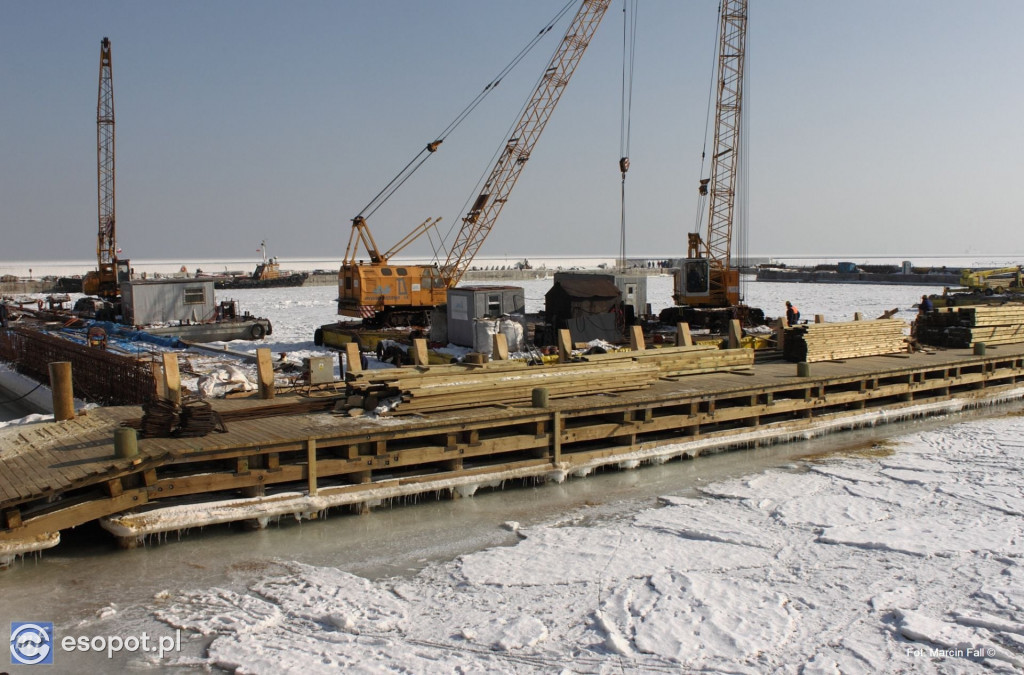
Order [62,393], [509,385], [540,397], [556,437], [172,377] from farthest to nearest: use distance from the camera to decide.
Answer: [509,385] → [540,397] → [556,437] → [172,377] → [62,393]

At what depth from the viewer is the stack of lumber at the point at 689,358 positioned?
1712 centimetres

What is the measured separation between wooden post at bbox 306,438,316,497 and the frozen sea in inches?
20.3

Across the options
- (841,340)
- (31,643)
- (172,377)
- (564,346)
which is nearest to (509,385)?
(564,346)

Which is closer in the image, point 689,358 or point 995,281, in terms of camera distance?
point 689,358

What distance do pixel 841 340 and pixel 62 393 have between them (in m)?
17.2

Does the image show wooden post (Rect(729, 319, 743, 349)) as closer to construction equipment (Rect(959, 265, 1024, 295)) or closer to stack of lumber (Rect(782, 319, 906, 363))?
stack of lumber (Rect(782, 319, 906, 363))

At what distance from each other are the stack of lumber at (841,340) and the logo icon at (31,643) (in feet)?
54.9

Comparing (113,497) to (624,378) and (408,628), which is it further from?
(624,378)

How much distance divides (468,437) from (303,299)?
50.4m

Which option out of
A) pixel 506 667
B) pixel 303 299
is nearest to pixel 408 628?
pixel 506 667

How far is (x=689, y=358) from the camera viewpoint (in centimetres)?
1792

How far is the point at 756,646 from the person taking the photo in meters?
7.77

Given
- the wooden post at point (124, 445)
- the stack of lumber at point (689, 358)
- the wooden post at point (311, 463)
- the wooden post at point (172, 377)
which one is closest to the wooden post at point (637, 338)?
the stack of lumber at point (689, 358)

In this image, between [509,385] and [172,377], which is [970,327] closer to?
[509,385]
